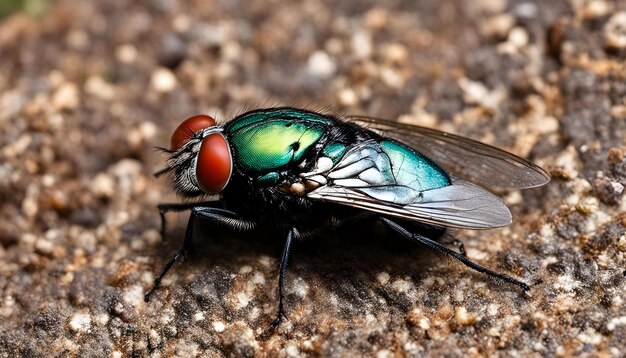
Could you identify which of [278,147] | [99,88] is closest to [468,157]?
[278,147]

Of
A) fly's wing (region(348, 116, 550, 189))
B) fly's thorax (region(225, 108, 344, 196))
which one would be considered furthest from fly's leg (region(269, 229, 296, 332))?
fly's wing (region(348, 116, 550, 189))

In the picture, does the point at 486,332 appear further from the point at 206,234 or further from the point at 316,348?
the point at 206,234

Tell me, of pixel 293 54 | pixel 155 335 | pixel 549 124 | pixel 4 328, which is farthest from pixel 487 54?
pixel 4 328

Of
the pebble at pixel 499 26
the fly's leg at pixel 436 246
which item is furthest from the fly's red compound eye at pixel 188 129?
the pebble at pixel 499 26

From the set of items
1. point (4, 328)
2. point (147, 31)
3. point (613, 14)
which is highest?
point (613, 14)

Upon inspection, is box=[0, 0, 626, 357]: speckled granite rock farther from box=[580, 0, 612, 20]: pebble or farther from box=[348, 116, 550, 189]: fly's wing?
box=[348, 116, 550, 189]: fly's wing

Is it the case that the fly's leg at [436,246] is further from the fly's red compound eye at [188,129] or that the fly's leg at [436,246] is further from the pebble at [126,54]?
the pebble at [126,54]

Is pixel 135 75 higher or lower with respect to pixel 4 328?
higher
